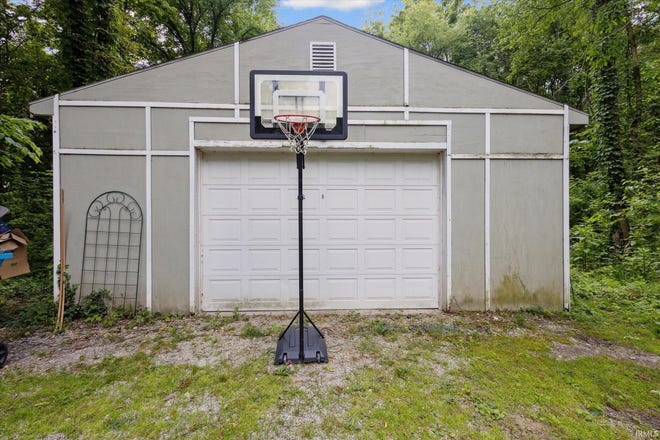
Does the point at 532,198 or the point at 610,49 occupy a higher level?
the point at 610,49

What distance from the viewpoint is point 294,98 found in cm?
298

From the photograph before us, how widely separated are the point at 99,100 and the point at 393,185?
424cm

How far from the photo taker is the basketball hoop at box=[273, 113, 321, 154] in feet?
9.16

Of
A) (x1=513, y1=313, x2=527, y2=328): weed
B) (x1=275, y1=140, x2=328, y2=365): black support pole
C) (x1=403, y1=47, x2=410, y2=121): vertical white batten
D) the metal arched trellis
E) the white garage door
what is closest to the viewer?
(x1=275, y1=140, x2=328, y2=365): black support pole

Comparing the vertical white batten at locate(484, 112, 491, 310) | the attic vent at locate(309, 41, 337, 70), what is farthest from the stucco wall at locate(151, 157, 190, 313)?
the vertical white batten at locate(484, 112, 491, 310)

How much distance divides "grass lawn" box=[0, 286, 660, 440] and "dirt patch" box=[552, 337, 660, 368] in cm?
2

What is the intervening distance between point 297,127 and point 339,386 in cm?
254

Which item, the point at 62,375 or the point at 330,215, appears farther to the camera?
the point at 330,215

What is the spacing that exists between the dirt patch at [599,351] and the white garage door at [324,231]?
4.89ft

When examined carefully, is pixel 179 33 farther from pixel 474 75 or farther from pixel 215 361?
pixel 215 361

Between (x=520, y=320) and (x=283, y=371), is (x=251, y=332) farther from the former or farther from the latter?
(x=520, y=320)

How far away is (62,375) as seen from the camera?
2547mm

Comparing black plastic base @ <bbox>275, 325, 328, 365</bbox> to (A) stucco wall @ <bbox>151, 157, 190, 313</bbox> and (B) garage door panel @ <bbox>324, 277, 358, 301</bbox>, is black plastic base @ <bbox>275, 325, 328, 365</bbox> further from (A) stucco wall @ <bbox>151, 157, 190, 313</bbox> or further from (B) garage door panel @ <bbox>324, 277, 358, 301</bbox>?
(A) stucco wall @ <bbox>151, 157, 190, 313</bbox>

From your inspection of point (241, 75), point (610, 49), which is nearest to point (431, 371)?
point (241, 75)
